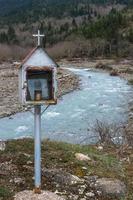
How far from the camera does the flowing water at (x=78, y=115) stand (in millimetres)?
19562

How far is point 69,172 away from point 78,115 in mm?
17418

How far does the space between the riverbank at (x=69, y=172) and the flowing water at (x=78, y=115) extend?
17.8ft

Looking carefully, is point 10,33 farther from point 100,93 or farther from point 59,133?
point 59,133

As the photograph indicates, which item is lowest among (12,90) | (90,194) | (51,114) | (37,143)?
(12,90)

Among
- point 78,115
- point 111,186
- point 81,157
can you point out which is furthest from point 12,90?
point 111,186

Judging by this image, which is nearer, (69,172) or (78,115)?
(69,172)

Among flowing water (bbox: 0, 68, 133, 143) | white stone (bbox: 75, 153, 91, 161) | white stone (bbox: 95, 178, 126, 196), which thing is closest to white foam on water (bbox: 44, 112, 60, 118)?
flowing water (bbox: 0, 68, 133, 143)

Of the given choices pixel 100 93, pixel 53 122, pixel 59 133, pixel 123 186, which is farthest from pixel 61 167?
pixel 100 93

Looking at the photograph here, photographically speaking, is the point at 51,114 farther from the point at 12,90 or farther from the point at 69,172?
the point at 69,172

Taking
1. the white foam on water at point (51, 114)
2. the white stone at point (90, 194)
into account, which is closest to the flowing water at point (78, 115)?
the white foam on water at point (51, 114)

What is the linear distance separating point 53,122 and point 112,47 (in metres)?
68.0

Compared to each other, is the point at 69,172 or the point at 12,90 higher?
the point at 69,172

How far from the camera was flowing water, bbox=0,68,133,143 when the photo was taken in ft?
64.2

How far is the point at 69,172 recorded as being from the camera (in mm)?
7656
